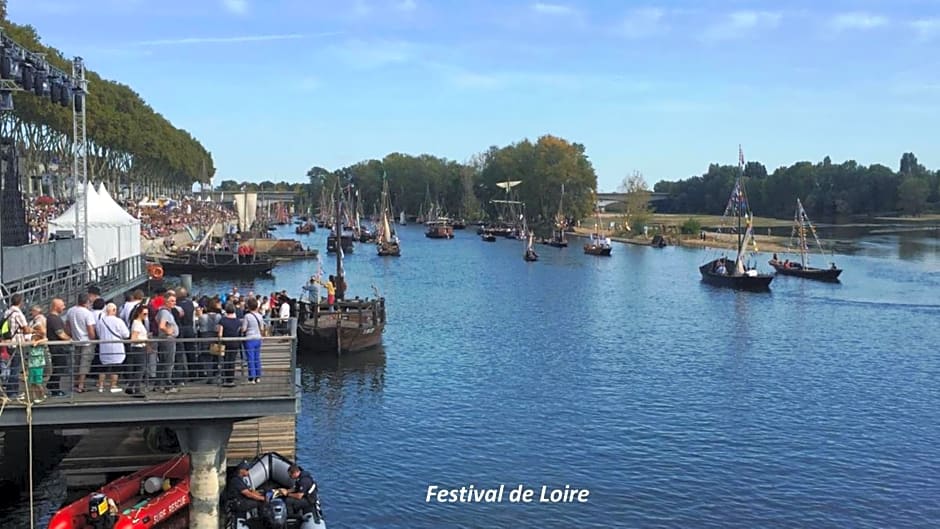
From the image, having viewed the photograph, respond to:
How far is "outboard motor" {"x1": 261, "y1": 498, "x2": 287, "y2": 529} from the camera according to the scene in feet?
60.4

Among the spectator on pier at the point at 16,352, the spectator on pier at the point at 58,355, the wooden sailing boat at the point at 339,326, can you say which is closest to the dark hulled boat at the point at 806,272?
the wooden sailing boat at the point at 339,326

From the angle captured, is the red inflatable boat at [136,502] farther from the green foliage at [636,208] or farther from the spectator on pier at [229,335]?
the green foliage at [636,208]

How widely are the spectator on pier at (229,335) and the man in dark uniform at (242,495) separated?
2.65 m

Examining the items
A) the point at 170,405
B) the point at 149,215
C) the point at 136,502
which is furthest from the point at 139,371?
the point at 149,215

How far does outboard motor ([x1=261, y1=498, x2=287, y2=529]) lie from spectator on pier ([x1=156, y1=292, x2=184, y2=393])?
325 cm

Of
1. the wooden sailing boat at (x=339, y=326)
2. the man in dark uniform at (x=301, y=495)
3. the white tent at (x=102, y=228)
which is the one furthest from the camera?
the wooden sailing boat at (x=339, y=326)

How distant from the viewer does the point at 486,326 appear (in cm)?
5478

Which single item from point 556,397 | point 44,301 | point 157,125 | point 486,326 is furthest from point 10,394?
point 157,125

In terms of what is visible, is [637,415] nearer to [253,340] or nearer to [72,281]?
[253,340]

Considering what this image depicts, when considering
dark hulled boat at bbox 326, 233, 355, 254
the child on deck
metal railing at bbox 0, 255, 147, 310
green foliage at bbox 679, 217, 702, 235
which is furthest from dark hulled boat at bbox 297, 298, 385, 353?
green foliage at bbox 679, 217, 702, 235

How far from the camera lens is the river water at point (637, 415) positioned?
80.3 ft

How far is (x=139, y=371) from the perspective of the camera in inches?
656

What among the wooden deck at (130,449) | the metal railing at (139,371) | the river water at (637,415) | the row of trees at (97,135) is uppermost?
the row of trees at (97,135)

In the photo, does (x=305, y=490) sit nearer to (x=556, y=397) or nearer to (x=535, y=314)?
(x=556, y=397)
